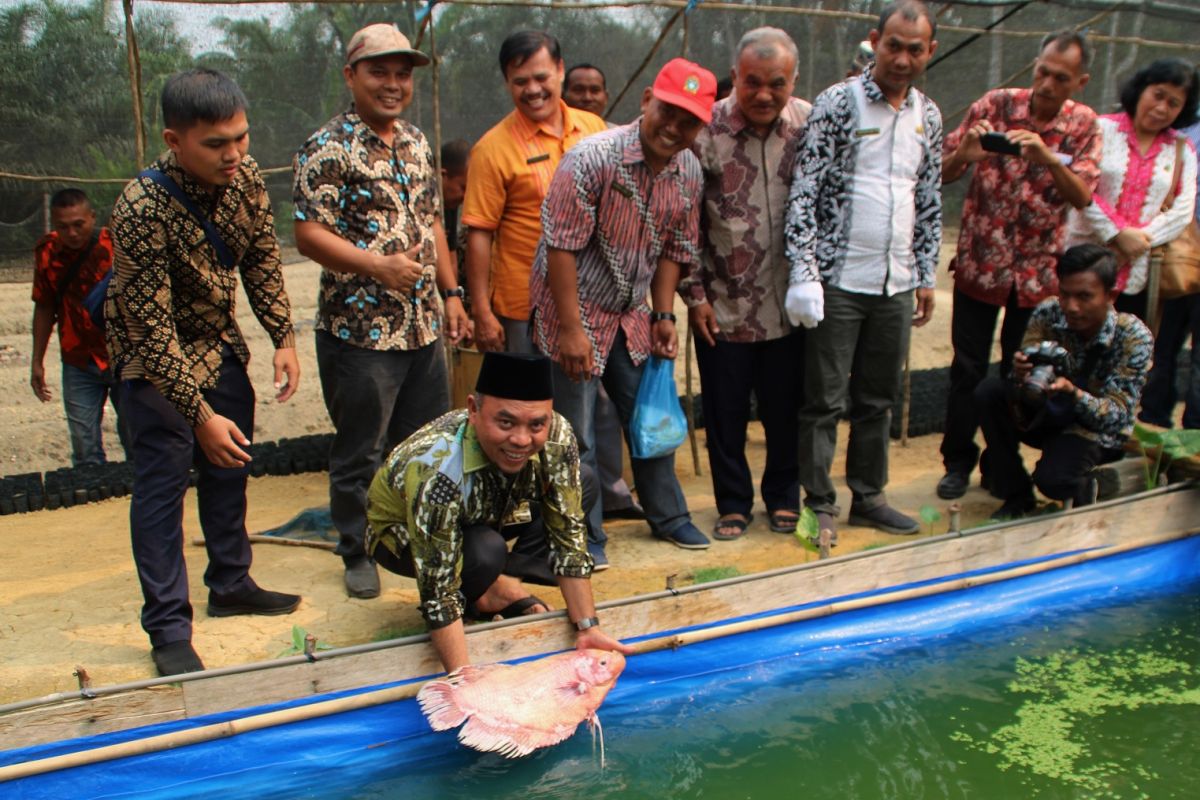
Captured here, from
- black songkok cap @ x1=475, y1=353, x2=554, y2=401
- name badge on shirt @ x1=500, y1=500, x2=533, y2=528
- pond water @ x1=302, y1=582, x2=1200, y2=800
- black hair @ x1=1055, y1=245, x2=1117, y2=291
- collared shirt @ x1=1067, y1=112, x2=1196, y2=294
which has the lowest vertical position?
pond water @ x1=302, y1=582, x2=1200, y2=800

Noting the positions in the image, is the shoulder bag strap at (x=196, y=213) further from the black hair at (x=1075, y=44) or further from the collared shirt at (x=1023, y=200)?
the black hair at (x=1075, y=44)

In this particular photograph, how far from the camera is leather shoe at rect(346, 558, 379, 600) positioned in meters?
3.80

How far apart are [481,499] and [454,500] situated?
147 mm

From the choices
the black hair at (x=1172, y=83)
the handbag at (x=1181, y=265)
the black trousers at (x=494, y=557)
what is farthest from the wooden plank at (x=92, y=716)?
the handbag at (x=1181, y=265)

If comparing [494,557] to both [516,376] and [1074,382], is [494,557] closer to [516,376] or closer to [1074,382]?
[516,376]

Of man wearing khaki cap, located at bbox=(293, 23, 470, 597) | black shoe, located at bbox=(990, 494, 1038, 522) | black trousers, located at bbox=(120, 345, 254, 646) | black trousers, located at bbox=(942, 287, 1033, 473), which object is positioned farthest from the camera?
black trousers, located at bbox=(942, 287, 1033, 473)

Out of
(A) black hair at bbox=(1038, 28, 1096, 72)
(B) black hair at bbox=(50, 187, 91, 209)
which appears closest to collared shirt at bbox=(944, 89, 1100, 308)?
(A) black hair at bbox=(1038, 28, 1096, 72)

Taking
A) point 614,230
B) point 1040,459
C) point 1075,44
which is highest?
point 1075,44

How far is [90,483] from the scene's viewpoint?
500 cm

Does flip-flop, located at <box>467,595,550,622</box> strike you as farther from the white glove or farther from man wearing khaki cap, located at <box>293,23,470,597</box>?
the white glove

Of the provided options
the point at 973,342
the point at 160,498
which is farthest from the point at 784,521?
the point at 160,498

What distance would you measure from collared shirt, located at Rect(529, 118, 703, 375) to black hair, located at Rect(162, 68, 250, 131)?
112 centimetres

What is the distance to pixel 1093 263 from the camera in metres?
4.09

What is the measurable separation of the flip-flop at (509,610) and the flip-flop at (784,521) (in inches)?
48.6
